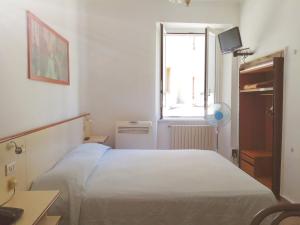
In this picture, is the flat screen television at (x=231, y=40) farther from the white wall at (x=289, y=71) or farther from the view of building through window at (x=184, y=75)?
the view of building through window at (x=184, y=75)

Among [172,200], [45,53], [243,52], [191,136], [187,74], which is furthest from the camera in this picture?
[187,74]

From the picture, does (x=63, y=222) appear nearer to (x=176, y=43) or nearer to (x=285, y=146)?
(x=285, y=146)

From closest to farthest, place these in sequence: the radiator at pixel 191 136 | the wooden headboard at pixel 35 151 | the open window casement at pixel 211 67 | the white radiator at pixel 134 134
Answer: the wooden headboard at pixel 35 151 < the white radiator at pixel 134 134 < the radiator at pixel 191 136 < the open window casement at pixel 211 67

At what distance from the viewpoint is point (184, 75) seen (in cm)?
529

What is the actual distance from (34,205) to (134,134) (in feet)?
9.27

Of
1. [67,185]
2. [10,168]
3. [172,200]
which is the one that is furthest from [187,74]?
[10,168]

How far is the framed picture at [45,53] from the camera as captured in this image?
2.31 metres

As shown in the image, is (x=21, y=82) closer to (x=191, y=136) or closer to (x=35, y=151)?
(x=35, y=151)

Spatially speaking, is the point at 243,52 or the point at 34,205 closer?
the point at 34,205

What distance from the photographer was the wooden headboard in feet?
5.80

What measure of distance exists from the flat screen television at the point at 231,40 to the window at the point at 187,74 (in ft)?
2.42

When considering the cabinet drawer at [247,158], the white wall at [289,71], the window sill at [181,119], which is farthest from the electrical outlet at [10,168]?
the window sill at [181,119]

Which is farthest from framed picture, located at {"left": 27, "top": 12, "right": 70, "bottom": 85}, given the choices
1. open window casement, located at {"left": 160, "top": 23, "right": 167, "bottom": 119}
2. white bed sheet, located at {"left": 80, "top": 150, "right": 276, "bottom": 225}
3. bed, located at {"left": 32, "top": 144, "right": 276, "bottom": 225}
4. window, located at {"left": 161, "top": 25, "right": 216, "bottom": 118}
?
window, located at {"left": 161, "top": 25, "right": 216, "bottom": 118}

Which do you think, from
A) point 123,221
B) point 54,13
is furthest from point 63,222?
point 54,13
